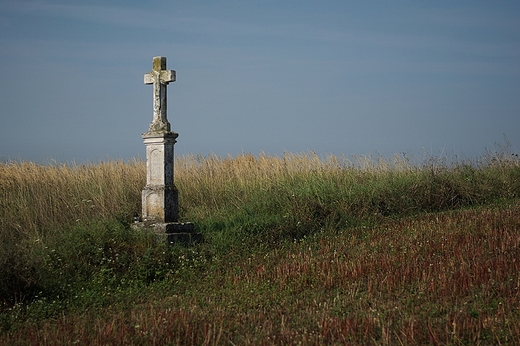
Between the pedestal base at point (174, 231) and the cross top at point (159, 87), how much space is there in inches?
73.4

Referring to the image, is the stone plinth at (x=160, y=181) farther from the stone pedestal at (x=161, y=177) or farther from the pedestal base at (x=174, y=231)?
the pedestal base at (x=174, y=231)

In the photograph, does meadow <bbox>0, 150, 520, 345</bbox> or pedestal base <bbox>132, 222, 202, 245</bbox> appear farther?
pedestal base <bbox>132, 222, 202, 245</bbox>

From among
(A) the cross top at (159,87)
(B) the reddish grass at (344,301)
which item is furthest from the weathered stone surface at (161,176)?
(B) the reddish grass at (344,301)

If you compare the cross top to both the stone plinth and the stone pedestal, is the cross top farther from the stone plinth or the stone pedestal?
the stone plinth

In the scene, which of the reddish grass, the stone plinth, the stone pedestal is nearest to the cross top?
the stone pedestal

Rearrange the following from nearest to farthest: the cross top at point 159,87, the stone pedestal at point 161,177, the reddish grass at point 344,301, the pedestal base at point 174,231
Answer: the reddish grass at point 344,301
the pedestal base at point 174,231
the stone pedestal at point 161,177
the cross top at point 159,87

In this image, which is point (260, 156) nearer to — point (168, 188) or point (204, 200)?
point (204, 200)

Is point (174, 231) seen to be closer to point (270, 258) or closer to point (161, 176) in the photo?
point (161, 176)

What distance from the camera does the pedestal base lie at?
11.3 meters

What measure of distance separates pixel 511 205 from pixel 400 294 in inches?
306

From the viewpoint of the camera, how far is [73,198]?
14922 mm

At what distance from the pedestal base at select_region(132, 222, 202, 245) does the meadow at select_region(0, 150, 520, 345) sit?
0.68 ft

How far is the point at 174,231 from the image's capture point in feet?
37.8

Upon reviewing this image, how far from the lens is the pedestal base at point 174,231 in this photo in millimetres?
11328
